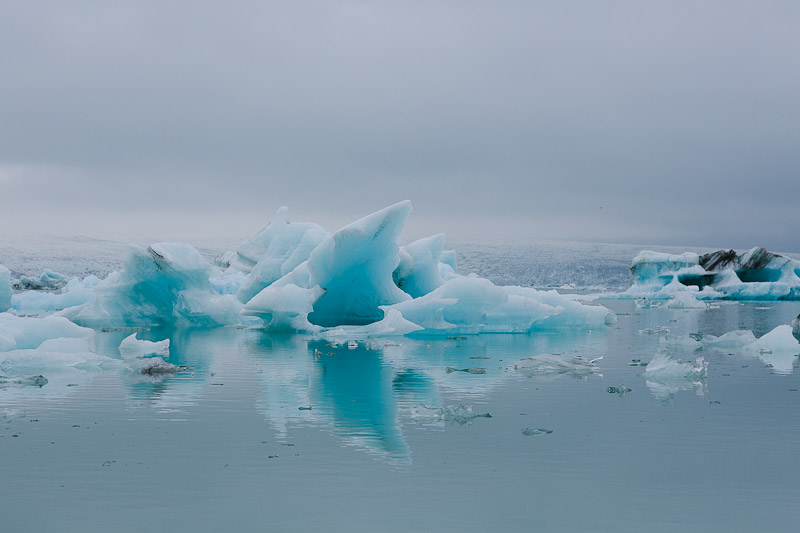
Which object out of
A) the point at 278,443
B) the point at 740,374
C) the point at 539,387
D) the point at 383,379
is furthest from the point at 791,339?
the point at 278,443

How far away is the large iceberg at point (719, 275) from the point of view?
38844mm

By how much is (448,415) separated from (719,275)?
1428 inches

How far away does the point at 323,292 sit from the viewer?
1683cm

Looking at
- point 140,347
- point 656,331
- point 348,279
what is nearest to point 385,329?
point 348,279

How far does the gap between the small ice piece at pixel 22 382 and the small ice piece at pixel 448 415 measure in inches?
174

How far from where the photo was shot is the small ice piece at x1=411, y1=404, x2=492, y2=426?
23.7 feet

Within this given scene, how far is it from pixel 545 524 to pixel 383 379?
231 inches

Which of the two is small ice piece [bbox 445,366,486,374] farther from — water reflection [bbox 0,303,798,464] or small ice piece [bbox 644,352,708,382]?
small ice piece [bbox 644,352,708,382]

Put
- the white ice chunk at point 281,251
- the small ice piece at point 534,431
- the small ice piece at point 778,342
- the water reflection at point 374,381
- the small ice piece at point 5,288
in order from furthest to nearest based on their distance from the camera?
the small ice piece at point 5,288 → the white ice chunk at point 281,251 → the small ice piece at point 778,342 → the water reflection at point 374,381 → the small ice piece at point 534,431

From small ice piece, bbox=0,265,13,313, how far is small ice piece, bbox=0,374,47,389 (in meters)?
12.8

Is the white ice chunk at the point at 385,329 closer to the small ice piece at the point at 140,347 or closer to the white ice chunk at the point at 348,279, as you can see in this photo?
the white ice chunk at the point at 348,279

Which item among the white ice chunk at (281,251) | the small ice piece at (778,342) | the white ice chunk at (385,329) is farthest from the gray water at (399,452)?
the white ice chunk at (281,251)

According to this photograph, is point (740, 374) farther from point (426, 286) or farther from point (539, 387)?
point (426, 286)

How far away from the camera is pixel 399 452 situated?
6.06 metres
